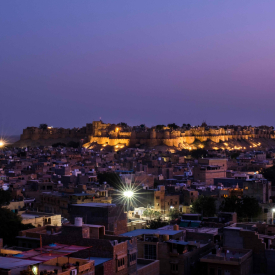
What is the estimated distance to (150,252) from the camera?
1596cm

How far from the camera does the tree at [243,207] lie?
77.2 feet

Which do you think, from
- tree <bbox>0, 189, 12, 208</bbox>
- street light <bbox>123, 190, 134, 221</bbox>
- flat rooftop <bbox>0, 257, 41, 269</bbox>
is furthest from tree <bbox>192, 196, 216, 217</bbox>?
flat rooftop <bbox>0, 257, 41, 269</bbox>

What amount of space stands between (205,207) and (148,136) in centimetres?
7525

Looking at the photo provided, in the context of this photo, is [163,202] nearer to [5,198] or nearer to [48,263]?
[5,198]

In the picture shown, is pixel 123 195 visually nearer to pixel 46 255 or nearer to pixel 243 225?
pixel 243 225

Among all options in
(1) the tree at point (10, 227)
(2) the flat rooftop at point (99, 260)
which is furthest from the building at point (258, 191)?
(2) the flat rooftop at point (99, 260)

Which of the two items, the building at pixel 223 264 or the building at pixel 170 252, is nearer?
the building at pixel 223 264

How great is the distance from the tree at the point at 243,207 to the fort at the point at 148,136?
7202 cm

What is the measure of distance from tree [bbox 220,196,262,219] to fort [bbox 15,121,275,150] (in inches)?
2835

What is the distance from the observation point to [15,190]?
28469mm

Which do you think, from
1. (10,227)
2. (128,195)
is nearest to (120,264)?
(10,227)

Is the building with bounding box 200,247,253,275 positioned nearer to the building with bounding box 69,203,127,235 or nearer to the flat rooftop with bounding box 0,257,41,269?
the building with bounding box 69,203,127,235

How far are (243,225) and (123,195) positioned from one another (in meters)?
9.20

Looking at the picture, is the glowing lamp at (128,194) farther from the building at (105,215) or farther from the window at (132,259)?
the window at (132,259)
